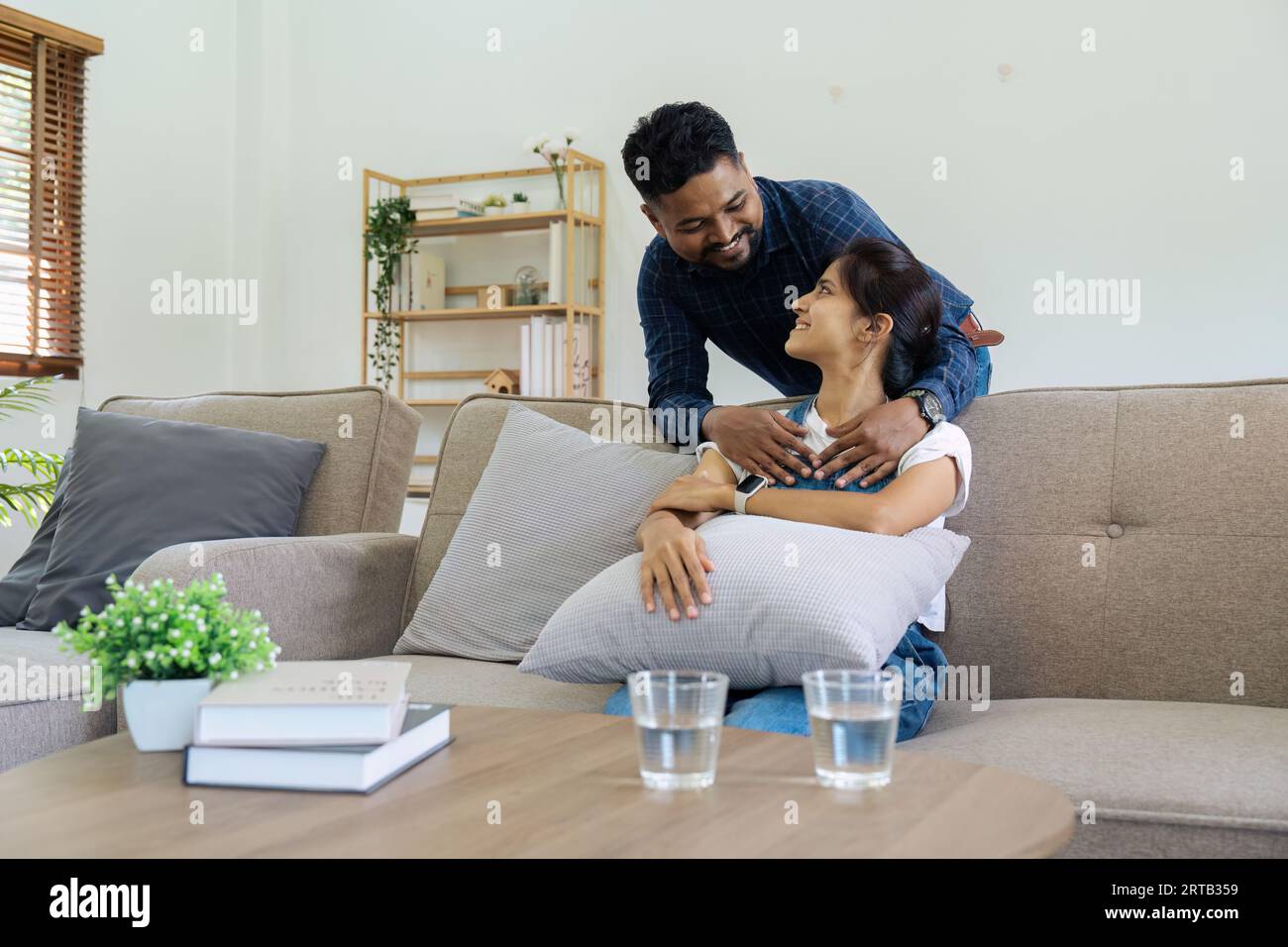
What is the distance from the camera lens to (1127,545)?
1.69 m

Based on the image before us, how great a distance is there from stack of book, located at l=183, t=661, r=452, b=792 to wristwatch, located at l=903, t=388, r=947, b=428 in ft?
3.28

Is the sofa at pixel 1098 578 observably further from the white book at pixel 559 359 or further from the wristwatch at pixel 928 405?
the white book at pixel 559 359

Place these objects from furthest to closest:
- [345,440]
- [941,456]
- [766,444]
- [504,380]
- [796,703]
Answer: [504,380]
[345,440]
[766,444]
[941,456]
[796,703]

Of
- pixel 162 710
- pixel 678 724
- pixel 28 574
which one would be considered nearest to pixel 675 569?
pixel 678 724

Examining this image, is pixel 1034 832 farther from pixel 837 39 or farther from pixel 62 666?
pixel 837 39

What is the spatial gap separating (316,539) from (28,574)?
2.08 feet

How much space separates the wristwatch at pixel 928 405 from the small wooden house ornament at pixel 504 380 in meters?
2.86

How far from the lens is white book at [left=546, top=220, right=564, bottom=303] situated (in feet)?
14.1

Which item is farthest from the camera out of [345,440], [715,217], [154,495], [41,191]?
[41,191]

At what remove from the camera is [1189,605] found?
1.63 m

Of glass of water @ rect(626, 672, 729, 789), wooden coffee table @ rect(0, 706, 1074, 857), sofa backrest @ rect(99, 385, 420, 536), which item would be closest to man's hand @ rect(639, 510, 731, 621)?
wooden coffee table @ rect(0, 706, 1074, 857)

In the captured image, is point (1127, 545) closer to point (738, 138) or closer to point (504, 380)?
point (738, 138)

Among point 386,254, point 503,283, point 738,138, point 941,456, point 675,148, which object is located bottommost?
point 941,456

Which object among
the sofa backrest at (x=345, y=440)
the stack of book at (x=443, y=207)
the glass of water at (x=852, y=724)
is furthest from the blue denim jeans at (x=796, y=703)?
the stack of book at (x=443, y=207)
